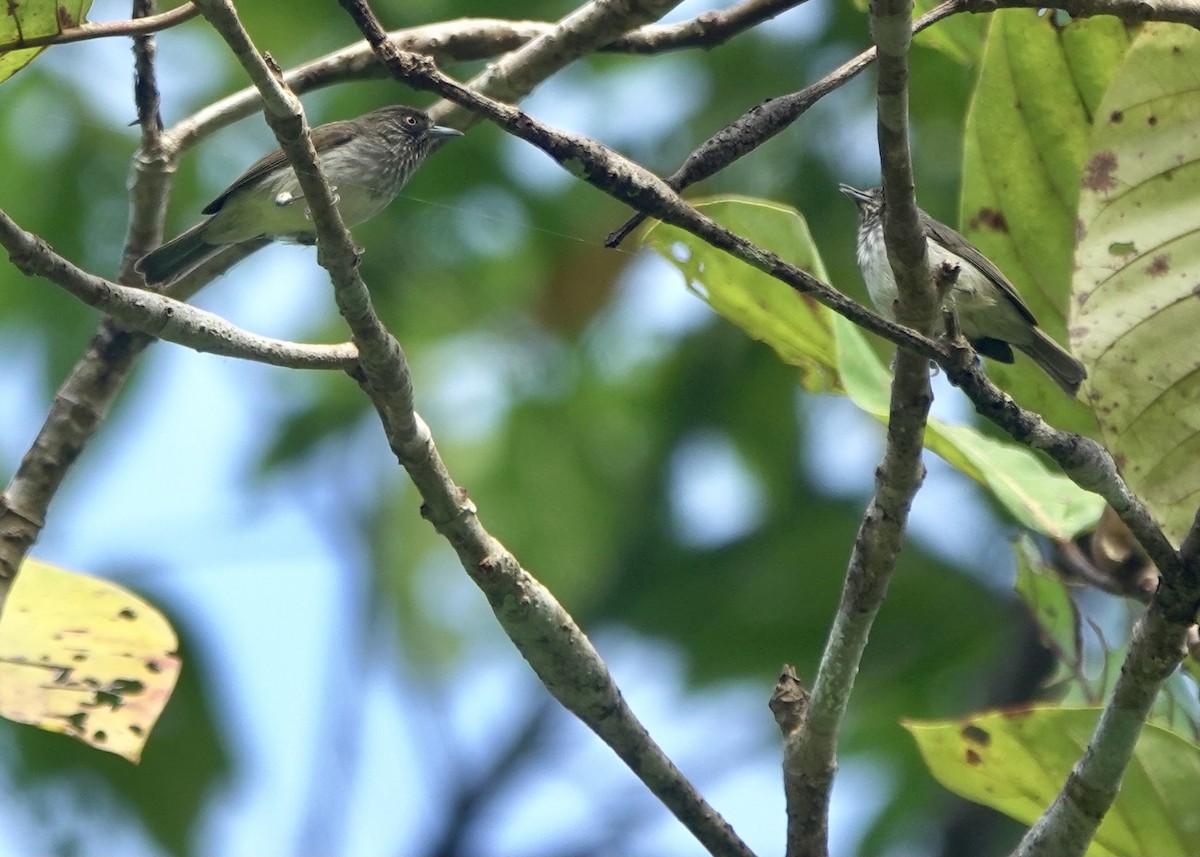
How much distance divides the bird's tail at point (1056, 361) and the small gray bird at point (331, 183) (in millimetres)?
1735

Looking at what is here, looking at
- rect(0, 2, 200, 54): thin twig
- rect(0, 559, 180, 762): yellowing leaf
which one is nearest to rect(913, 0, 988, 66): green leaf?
rect(0, 2, 200, 54): thin twig

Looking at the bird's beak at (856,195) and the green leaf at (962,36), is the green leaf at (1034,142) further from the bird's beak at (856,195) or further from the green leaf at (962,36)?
the bird's beak at (856,195)

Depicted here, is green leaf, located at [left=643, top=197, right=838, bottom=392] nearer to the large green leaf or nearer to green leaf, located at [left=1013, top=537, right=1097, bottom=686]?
the large green leaf

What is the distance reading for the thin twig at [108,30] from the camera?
88.5 inches

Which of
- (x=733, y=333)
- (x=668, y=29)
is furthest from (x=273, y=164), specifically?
(x=733, y=333)

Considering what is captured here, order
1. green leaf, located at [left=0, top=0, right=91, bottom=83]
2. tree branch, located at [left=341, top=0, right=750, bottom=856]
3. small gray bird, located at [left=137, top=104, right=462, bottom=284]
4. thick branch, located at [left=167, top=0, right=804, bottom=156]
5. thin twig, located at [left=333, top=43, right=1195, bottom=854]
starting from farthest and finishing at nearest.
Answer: small gray bird, located at [left=137, top=104, right=462, bottom=284]
thick branch, located at [left=167, top=0, right=804, bottom=156]
tree branch, located at [left=341, top=0, right=750, bottom=856]
green leaf, located at [left=0, top=0, right=91, bottom=83]
thin twig, located at [left=333, top=43, right=1195, bottom=854]

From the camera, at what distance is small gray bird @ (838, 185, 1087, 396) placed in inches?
150

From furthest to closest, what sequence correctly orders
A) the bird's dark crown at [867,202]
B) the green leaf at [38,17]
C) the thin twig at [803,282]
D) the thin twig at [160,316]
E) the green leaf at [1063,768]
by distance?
the bird's dark crown at [867,202] < the green leaf at [1063,768] < the green leaf at [38,17] < the thin twig at [160,316] < the thin twig at [803,282]

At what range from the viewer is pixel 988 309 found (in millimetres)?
3973

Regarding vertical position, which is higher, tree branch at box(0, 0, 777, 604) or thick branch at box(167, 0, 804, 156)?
thick branch at box(167, 0, 804, 156)

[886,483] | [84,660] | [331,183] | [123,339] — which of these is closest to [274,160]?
[331,183]

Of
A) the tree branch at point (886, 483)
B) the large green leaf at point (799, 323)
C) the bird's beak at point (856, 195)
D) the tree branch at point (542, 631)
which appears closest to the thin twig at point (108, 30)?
the tree branch at point (542, 631)

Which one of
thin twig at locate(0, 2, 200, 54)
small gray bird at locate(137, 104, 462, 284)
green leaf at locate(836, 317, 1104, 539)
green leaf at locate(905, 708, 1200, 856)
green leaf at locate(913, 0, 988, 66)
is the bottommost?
green leaf at locate(905, 708, 1200, 856)

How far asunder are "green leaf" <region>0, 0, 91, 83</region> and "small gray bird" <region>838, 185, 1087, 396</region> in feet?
7.29
